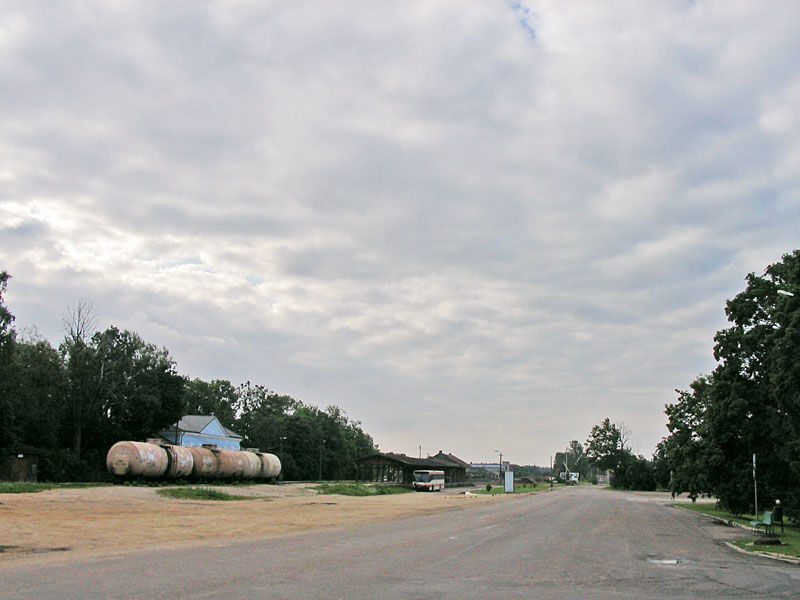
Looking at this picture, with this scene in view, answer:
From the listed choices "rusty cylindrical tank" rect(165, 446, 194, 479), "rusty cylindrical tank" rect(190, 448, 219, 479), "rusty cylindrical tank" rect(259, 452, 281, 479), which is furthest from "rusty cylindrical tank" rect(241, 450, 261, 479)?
"rusty cylindrical tank" rect(165, 446, 194, 479)

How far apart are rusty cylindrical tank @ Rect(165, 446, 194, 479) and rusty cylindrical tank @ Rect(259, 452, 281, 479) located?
13279 mm

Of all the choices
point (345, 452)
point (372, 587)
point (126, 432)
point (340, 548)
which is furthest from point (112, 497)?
point (345, 452)

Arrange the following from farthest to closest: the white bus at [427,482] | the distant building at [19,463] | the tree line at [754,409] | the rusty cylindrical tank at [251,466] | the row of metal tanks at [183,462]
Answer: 1. the white bus at [427,482]
2. the rusty cylindrical tank at [251,466]
3. the distant building at [19,463]
4. the row of metal tanks at [183,462]
5. the tree line at [754,409]

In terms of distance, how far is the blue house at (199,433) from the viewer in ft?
280

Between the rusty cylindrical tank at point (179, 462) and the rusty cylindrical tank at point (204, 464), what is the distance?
68cm

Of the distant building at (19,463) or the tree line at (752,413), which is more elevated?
the tree line at (752,413)

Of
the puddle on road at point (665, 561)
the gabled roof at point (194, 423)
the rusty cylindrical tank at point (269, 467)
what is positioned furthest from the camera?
the gabled roof at point (194, 423)

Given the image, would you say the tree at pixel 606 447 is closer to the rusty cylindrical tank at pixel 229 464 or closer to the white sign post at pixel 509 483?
the white sign post at pixel 509 483

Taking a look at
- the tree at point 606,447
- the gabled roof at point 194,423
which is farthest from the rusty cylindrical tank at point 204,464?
the tree at point 606,447

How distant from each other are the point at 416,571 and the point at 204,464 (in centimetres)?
4467

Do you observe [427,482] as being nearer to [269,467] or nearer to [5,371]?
[269,467]

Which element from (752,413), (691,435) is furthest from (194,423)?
(752,413)

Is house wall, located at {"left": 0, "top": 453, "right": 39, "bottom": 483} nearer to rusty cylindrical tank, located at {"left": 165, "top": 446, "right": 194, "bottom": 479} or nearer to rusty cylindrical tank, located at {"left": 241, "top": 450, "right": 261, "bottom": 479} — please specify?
rusty cylindrical tank, located at {"left": 165, "top": 446, "right": 194, "bottom": 479}

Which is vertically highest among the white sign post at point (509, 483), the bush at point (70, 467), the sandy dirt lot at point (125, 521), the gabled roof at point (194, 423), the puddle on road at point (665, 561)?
the gabled roof at point (194, 423)
